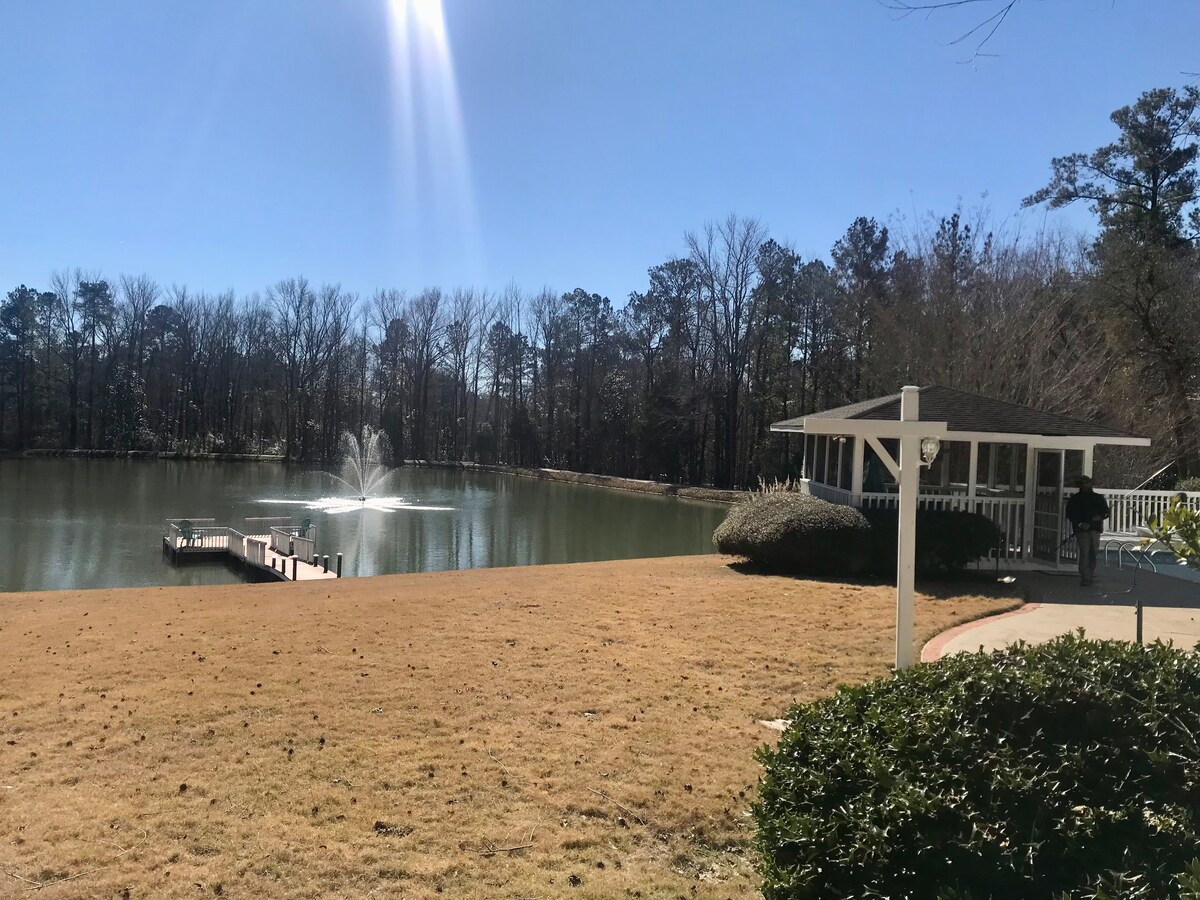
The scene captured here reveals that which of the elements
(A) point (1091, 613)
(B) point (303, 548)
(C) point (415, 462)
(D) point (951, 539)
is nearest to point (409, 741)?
(A) point (1091, 613)

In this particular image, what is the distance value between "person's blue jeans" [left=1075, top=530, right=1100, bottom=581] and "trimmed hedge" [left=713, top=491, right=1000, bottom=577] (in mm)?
A: 1055

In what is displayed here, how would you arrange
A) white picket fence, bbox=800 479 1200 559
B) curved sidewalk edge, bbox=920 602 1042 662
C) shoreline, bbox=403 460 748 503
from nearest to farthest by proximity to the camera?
curved sidewalk edge, bbox=920 602 1042 662
white picket fence, bbox=800 479 1200 559
shoreline, bbox=403 460 748 503

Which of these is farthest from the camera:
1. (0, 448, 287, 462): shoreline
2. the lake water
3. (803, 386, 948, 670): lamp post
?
(0, 448, 287, 462): shoreline

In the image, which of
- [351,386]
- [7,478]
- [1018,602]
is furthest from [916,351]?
[351,386]

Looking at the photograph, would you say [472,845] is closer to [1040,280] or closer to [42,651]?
[42,651]

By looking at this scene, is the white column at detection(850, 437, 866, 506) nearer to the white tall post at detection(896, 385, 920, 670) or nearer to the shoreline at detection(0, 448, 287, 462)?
the white tall post at detection(896, 385, 920, 670)

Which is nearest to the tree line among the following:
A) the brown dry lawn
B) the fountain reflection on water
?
the fountain reflection on water

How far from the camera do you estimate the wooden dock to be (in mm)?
17625

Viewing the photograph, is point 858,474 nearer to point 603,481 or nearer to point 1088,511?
point 1088,511

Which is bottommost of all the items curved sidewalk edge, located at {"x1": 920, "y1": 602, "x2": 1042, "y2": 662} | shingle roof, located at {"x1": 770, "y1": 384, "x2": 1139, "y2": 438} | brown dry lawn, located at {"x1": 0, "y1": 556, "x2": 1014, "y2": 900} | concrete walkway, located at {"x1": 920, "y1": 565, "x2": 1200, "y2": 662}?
brown dry lawn, located at {"x1": 0, "y1": 556, "x2": 1014, "y2": 900}

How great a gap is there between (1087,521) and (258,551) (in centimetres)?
1673

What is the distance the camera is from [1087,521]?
10797 millimetres

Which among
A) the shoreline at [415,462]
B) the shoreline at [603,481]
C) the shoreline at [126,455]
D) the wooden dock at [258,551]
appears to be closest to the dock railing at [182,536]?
the wooden dock at [258,551]

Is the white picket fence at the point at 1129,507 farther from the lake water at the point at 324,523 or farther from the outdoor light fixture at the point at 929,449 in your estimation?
the outdoor light fixture at the point at 929,449
